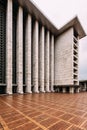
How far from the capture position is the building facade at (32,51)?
1590cm

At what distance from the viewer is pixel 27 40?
18.8m

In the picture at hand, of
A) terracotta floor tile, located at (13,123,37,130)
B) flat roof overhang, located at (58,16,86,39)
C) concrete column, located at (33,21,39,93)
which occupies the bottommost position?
terracotta floor tile, located at (13,123,37,130)

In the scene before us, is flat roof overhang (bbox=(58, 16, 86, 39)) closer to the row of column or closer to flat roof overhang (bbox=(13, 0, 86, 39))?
flat roof overhang (bbox=(13, 0, 86, 39))

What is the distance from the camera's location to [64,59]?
25562 millimetres

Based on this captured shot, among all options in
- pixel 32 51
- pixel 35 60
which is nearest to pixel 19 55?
pixel 35 60

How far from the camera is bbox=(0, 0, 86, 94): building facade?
15.9m

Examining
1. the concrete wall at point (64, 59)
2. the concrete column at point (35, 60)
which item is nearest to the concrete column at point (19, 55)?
the concrete column at point (35, 60)

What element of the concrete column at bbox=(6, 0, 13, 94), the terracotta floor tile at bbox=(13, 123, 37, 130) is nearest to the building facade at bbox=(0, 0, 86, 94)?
the concrete column at bbox=(6, 0, 13, 94)

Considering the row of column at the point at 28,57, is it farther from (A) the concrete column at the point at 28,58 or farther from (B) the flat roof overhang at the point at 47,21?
(B) the flat roof overhang at the point at 47,21

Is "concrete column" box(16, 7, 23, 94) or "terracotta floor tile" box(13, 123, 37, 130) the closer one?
"terracotta floor tile" box(13, 123, 37, 130)

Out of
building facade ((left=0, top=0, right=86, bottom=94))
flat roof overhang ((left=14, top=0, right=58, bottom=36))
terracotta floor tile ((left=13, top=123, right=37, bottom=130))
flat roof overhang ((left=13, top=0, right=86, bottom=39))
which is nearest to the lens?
terracotta floor tile ((left=13, top=123, right=37, bottom=130))

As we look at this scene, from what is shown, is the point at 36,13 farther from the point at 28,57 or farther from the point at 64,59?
the point at 64,59

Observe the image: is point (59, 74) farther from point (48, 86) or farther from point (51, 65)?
point (48, 86)

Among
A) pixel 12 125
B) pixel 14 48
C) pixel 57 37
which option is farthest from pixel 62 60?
pixel 12 125
